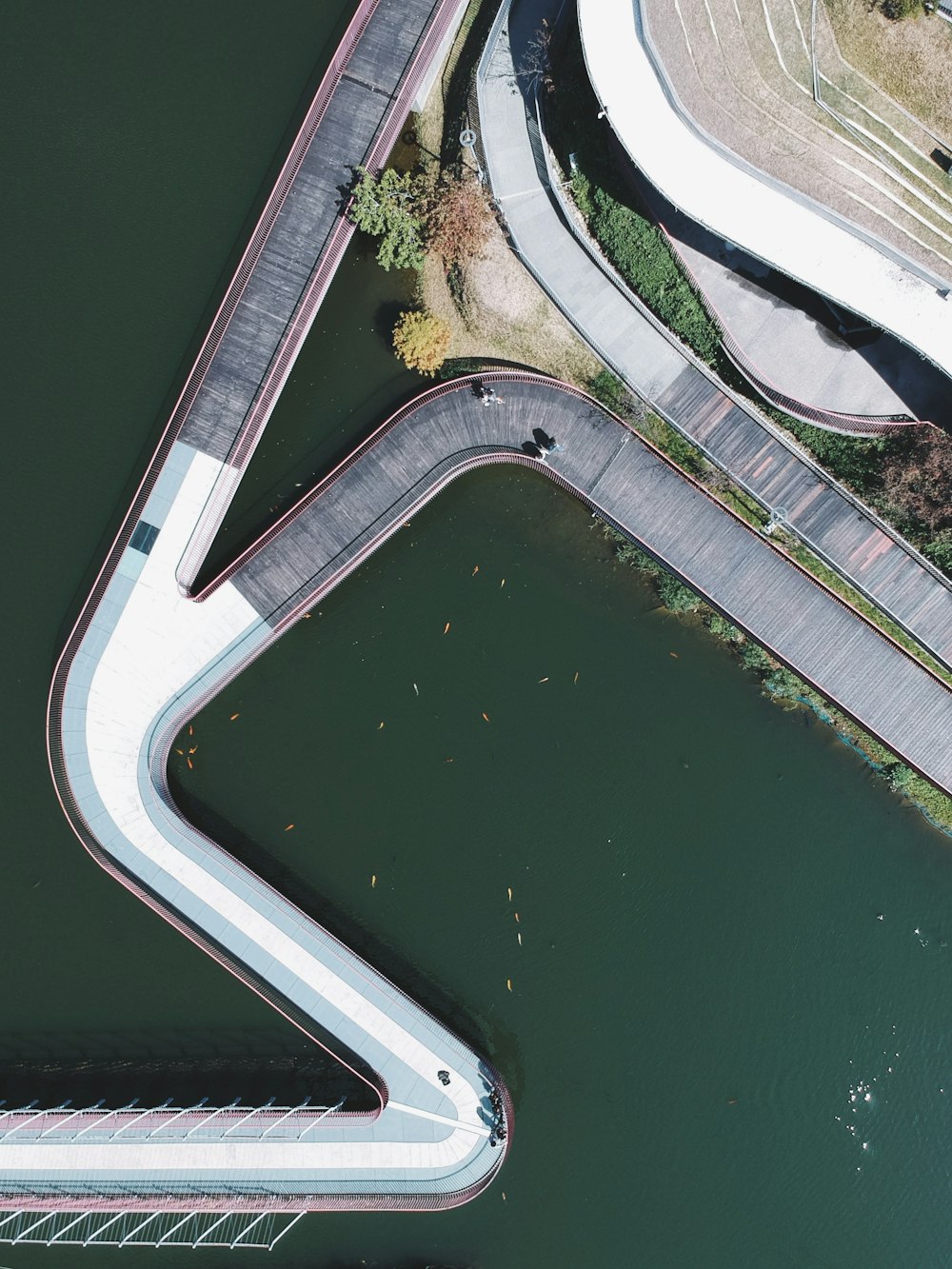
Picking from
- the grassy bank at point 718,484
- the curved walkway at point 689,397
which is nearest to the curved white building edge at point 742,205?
the curved walkway at point 689,397

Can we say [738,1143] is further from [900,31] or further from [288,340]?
[900,31]

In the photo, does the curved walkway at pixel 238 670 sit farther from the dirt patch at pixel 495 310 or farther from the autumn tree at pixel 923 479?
the autumn tree at pixel 923 479

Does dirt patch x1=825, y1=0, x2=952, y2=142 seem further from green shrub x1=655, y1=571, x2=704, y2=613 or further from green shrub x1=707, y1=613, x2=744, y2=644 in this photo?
green shrub x1=707, y1=613, x2=744, y2=644

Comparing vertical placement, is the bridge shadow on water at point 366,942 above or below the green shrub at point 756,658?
below

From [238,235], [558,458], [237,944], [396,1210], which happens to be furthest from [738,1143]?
[238,235]

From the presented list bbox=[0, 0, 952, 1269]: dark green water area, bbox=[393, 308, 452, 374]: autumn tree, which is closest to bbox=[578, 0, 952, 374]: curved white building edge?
bbox=[393, 308, 452, 374]: autumn tree

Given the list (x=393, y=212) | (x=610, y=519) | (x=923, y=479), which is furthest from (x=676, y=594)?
(x=393, y=212)
